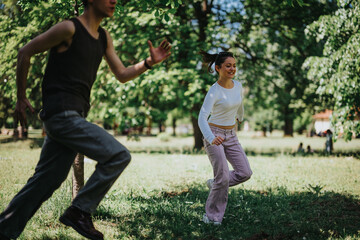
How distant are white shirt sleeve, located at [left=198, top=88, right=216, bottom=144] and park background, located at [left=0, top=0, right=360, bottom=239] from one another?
3.87 feet

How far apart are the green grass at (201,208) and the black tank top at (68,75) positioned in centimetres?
166

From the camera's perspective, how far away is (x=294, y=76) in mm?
17922

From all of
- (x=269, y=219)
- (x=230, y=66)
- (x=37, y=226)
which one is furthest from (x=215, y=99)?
(x=37, y=226)

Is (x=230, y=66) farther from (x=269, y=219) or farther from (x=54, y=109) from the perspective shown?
(x=54, y=109)

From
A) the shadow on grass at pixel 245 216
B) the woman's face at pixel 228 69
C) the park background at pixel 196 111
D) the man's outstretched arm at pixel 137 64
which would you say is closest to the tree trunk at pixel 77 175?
the park background at pixel 196 111

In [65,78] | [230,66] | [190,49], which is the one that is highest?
[190,49]

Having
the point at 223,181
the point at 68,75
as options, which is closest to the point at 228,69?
the point at 223,181

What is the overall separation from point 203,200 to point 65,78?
3.58 m

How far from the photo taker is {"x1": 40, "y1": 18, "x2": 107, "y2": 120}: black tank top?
2.50m

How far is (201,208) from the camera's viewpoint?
4.80 metres

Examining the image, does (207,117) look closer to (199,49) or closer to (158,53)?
(158,53)

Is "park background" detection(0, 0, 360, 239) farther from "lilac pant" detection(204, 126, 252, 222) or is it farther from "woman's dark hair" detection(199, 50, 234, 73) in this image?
"woman's dark hair" detection(199, 50, 234, 73)

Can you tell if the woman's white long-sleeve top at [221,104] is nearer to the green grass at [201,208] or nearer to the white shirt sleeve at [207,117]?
the white shirt sleeve at [207,117]

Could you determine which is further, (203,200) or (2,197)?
(203,200)
